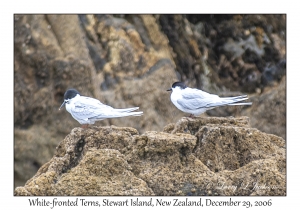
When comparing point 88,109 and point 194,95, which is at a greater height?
point 194,95

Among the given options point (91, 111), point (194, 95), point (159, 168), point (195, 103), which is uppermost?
point (194, 95)

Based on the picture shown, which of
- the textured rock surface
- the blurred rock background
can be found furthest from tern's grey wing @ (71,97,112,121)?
the blurred rock background

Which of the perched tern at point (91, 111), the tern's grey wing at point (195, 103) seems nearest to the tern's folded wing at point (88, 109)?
the perched tern at point (91, 111)

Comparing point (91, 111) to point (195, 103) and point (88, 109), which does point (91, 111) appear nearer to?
point (88, 109)

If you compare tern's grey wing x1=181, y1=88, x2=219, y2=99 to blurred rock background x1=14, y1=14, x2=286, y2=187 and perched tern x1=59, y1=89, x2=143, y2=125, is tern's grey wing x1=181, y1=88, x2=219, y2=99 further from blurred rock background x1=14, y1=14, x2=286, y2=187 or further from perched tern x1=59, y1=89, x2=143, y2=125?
blurred rock background x1=14, y1=14, x2=286, y2=187

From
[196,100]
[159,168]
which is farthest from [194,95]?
[159,168]

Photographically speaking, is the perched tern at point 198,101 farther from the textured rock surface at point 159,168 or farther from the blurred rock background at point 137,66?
the blurred rock background at point 137,66
